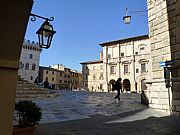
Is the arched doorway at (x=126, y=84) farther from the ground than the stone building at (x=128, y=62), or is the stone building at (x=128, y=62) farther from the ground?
the stone building at (x=128, y=62)

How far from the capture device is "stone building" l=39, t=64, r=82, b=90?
65.2m

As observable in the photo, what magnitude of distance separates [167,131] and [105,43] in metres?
43.3

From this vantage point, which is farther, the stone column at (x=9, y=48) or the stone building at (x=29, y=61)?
the stone building at (x=29, y=61)

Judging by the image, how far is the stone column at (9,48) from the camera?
3184 millimetres

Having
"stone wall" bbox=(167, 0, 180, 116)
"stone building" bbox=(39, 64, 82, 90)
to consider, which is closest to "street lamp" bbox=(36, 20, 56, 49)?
"stone wall" bbox=(167, 0, 180, 116)

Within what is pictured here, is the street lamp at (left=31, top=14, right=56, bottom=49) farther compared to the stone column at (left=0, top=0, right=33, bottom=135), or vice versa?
the street lamp at (left=31, top=14, right=56, bottom=49)

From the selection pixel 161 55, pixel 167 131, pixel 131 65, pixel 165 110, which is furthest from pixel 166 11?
pixel 131 65

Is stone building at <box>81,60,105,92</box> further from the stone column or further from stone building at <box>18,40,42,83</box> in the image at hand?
the stone column

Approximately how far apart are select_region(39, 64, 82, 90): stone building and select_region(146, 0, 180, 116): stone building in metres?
57.1

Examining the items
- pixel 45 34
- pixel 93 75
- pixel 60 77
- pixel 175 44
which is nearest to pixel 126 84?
pixel 93 75

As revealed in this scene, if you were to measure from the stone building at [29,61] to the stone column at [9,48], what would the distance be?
5653 centimetres

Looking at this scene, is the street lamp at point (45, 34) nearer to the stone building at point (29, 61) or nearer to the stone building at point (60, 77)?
the stone building at point (29, 61)

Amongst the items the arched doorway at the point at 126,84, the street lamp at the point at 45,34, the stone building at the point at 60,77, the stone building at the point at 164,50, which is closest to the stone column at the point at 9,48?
the street lamp at the point at 45,34

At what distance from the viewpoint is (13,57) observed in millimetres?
3395
